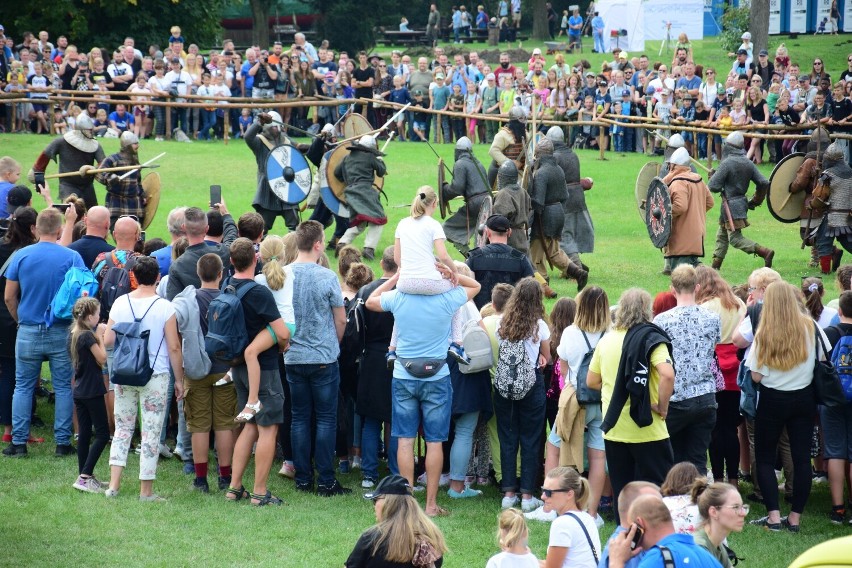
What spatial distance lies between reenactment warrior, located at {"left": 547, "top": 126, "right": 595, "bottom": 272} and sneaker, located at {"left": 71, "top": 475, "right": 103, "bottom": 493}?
6854 millimetres

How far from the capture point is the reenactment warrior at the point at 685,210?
1277 centimetres

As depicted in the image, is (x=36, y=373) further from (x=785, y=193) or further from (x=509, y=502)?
(x=785, y=193)

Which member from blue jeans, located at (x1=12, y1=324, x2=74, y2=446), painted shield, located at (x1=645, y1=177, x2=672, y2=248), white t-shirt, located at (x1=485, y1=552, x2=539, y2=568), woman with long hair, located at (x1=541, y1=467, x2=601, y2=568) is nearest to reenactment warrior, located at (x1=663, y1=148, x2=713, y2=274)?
painted shield, located at (x1=645, y1=177, x2=672, y2=248)

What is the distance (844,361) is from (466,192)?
6.28 meters

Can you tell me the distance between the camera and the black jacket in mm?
6473

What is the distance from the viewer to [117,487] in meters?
7.59

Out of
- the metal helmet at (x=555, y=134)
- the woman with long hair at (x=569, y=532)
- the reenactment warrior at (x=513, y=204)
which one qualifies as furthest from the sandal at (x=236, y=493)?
the metal helmet at (x=555, y=134)

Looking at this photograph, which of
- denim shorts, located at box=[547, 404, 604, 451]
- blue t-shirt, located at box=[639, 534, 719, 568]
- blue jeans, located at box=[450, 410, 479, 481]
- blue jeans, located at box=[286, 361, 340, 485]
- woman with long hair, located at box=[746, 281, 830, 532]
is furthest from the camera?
blue jeans, located at box=[450, 410, 479, 481]

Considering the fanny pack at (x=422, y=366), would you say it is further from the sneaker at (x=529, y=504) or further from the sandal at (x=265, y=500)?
the sandal at (x=265, y=500)

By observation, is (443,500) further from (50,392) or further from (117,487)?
(50,392)

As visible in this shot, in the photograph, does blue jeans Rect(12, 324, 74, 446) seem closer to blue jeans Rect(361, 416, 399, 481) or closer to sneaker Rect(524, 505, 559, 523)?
blue jeans Rect(361, 416, 399, 481)

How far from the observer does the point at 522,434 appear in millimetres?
7684

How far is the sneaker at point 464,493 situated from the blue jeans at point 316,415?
2.65 ft

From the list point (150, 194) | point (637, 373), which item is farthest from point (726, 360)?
point (150, 194)
